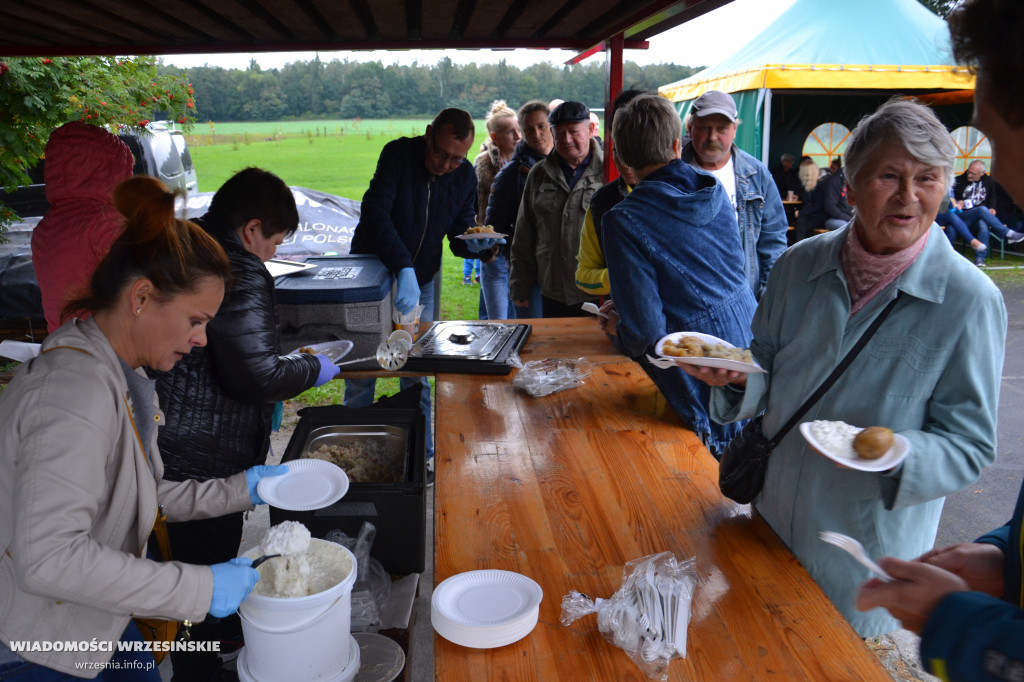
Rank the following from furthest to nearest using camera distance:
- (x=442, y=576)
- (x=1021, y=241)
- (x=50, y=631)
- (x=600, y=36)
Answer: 1. (x=1021, y=241)
2. (x=600, y=36)
3. (x=442, y=576)
4. (x=50, y=631)

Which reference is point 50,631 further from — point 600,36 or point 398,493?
point 600,36

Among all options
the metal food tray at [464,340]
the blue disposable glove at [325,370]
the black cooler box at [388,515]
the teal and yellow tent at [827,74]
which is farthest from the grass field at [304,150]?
the black cooler box at [388,515]

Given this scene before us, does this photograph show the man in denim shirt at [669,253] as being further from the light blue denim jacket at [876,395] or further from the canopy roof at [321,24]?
the canopy roof at [321,24]

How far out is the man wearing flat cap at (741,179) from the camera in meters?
3.40

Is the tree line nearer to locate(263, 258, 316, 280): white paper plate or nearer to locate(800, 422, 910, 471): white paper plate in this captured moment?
locate(263, 258, 316, 280): white paper plate

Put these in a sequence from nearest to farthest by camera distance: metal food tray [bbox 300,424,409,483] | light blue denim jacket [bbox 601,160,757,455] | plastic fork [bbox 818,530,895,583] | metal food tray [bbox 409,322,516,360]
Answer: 1. plastic fork [bbox 818,530,895,583]
2. light blue denim jacket [bbox 601,160,757,455]
3. metal food tray [bbox 300,424,409,483]
4. metal food tray [bbox 409,322,516,360]

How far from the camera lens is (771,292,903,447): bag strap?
163 cm

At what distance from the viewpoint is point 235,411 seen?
2266 millimetres

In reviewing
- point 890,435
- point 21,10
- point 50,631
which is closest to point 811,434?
point 890,435

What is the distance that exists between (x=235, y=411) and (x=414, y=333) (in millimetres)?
1350

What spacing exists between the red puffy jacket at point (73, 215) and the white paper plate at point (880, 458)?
8.99ft

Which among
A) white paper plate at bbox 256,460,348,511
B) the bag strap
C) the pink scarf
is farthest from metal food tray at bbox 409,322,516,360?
the pink scarf

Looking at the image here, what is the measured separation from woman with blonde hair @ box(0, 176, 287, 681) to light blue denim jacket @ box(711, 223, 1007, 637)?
4.26 feet

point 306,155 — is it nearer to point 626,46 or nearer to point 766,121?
point 766,121
